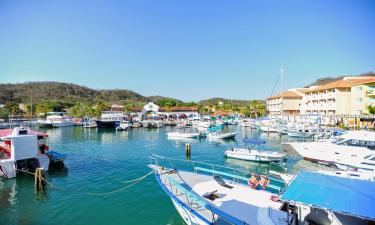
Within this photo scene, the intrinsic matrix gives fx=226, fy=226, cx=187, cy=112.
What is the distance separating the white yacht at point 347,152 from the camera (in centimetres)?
2198

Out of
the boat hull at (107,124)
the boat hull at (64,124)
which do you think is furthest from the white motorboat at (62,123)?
the boat hull at (107,124)

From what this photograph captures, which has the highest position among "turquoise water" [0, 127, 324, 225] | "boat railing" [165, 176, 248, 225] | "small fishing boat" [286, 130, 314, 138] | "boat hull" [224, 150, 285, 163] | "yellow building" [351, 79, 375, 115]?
"yellow building" [351, 79, 375, 115]

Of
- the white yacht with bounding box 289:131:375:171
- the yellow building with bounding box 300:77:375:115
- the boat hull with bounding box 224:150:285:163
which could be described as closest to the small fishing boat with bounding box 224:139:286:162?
the boat hull with bounding box 224:150:285:163

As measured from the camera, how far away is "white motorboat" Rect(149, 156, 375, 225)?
807cm

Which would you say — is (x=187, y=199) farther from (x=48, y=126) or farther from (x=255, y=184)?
(x=48, y=126)

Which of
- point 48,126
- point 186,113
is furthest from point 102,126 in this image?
point 186,113

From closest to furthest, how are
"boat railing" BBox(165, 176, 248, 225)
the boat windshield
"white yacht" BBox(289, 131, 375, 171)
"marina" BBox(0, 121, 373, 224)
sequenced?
"boat railing" BBox(165, 176, 248, 225), "marina" BBox(0, 121, 373, 224), "white yacht" BBox(289, 131, 375, 171), the boat windshield

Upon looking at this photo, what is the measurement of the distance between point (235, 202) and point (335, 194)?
16.8 feet

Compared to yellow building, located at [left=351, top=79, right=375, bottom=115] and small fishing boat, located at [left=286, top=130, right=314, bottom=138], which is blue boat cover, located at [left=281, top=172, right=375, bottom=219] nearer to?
small fishing boat, located at [left=286, top=130, right=314, bottom=138]

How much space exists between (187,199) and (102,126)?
72.8 metres

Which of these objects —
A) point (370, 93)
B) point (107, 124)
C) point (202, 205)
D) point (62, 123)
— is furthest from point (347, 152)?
point (62, 123)

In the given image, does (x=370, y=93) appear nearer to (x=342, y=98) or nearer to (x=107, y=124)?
(x=342, y=98)

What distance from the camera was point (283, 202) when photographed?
11.1 m

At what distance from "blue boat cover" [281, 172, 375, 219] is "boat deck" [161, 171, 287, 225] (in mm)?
1959
